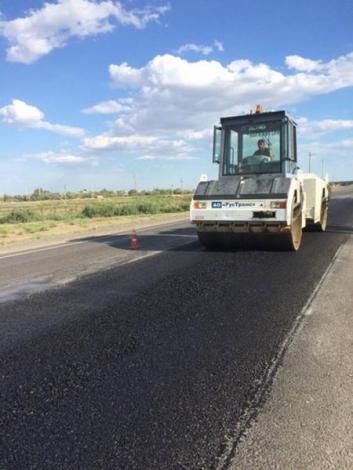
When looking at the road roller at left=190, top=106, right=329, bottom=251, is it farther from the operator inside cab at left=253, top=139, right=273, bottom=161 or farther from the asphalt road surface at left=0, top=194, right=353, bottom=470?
the asphalt road surface at left=0, top=194, right=353, bottom=470

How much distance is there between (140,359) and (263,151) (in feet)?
27.6

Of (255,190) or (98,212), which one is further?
(98,212)

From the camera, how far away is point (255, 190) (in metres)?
10.8

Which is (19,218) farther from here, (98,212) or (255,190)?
(255,190)

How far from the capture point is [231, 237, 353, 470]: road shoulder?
9.61 ft

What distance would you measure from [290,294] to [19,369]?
4069 mm

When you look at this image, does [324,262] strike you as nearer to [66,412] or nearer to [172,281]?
[172,281]

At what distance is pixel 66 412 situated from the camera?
356 centimetres

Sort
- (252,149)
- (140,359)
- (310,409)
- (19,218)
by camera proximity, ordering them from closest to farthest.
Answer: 1. (310,409)
2. (140,359)
3. (252,149)
4. (19,218)

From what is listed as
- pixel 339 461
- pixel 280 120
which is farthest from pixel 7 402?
pixel 280 120

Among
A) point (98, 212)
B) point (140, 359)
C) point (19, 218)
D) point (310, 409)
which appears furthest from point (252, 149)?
point (98, 212)

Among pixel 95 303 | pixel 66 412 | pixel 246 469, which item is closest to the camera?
pixel 246 469

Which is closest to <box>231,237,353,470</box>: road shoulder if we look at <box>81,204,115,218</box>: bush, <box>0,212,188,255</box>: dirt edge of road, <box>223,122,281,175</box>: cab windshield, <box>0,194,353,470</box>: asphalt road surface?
<box>0,194,353,470</box>: asphalt road surface

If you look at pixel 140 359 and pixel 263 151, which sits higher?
pixel 263 151
